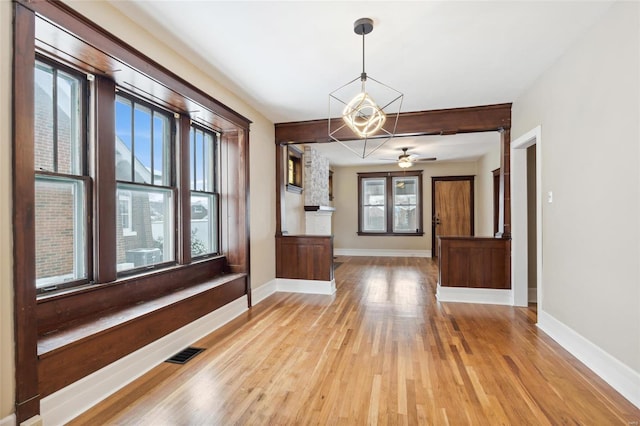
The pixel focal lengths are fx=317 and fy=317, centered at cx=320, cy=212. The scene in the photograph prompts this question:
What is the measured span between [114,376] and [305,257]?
3.02m

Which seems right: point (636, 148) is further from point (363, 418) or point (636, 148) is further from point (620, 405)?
point (363, 418)

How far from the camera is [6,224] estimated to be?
1586 mm

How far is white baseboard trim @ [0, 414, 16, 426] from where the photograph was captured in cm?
154

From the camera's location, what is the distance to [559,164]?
2934 millimetres

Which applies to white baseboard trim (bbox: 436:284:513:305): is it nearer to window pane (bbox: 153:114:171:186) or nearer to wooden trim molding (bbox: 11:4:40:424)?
window pane (bbox: 153:114:171:186)

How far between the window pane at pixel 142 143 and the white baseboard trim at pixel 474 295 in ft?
12.9

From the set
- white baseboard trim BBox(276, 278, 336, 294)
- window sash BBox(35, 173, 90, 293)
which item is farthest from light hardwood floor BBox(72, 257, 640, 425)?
white baseboard trim BBox(276, 278, 336, 294)

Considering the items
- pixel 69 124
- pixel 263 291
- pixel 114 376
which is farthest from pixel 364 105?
pixel 263 291

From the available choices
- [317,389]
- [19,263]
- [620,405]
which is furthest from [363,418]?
[19,263]

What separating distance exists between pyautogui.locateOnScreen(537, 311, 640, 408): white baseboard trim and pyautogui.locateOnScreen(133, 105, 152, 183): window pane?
13.1 ft

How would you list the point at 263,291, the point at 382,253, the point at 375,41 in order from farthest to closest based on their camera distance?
1. the point at 382,253
2. the point at 263,291
3. the point at 375,41

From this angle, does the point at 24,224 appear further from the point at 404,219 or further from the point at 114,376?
the point at 404,219

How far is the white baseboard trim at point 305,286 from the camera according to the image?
4820 mm

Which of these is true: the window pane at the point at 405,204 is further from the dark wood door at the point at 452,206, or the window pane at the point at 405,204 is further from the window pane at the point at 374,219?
the dark wood door at the point at 452,206
